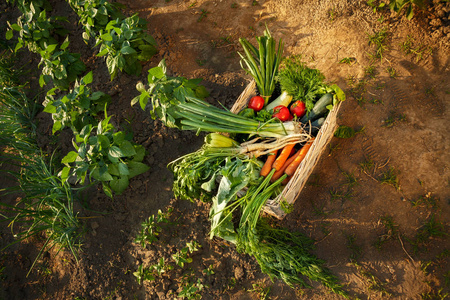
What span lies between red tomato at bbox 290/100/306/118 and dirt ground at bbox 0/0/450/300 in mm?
509

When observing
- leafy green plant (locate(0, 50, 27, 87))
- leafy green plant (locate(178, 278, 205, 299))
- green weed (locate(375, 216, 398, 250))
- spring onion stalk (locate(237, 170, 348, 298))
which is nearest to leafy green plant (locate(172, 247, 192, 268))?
leafy green plant (locate(178, 278, 205, 299))

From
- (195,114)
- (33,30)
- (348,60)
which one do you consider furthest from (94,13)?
(348,60)

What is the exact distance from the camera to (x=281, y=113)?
273cm

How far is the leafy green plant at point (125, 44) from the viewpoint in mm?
3242

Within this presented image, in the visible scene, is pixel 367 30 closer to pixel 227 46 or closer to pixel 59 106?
pixel 227 46

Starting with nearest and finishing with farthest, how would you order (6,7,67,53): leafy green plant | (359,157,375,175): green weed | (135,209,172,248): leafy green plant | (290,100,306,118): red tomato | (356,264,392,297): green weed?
(356,264,392,297): green weed < (290,100,306,118): red tomato < (359,157,375,175): green weed < (135,209,172,248): leafy green plant < (6,7,67,53): leafy green plant

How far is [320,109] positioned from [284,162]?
563 mm

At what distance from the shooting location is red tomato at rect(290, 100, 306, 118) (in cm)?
277

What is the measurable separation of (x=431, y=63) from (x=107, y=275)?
3932 millimetres

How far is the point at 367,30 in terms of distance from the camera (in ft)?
10.8

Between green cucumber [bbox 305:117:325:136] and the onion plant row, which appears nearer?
green cucumber [bbox 305:117:325:136]

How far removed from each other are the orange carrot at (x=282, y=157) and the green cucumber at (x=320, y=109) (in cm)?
32

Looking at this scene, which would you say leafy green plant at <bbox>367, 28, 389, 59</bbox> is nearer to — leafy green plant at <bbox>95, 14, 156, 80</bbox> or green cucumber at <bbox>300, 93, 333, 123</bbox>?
green cucumber at <bbox>300, 93, 333, 123</bbox>

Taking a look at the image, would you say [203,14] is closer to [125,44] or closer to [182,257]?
[125,44]
